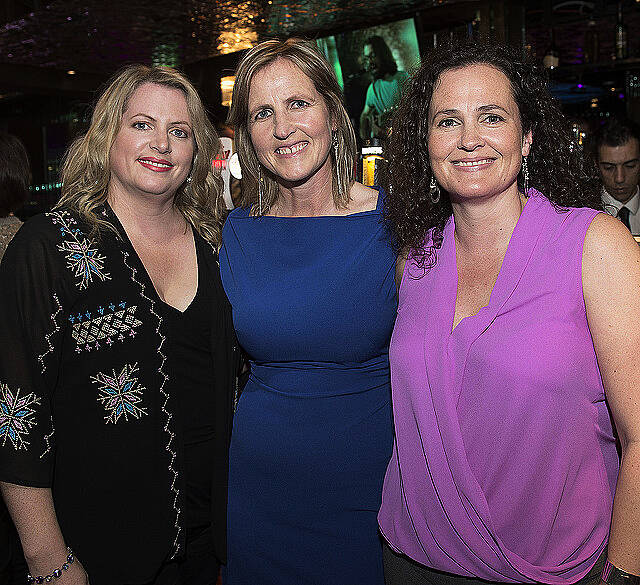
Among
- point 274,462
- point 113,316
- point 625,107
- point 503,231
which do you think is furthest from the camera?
point 625,107

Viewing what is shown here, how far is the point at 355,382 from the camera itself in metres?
1.84

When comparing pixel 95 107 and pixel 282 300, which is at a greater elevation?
pixel 95 107

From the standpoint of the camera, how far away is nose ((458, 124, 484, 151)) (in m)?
1.50

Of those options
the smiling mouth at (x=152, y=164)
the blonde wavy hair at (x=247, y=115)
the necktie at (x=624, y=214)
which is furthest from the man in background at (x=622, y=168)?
the smiling mouth at (x=152, y=164)

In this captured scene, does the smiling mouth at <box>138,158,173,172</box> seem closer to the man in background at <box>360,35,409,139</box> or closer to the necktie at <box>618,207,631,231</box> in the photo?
the necktie at <box>618,207,631,231</box>

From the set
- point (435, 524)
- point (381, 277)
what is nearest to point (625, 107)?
point (381, 277)

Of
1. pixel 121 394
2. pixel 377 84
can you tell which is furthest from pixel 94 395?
pixel 377 84

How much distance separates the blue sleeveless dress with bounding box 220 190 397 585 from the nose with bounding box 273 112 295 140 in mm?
352

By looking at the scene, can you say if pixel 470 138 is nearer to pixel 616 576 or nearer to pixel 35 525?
pixel 616 576

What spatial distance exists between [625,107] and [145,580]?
6607 millimetres

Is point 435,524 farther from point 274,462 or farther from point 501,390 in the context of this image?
point 274,462

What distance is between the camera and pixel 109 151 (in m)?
1.86

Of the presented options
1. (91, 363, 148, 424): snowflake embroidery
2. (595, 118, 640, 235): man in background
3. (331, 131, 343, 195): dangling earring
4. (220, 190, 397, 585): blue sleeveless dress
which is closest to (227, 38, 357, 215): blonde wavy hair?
(331, 131, 343, 195): dangling earring

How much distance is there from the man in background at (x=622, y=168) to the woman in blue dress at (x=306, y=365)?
7.61 ft
